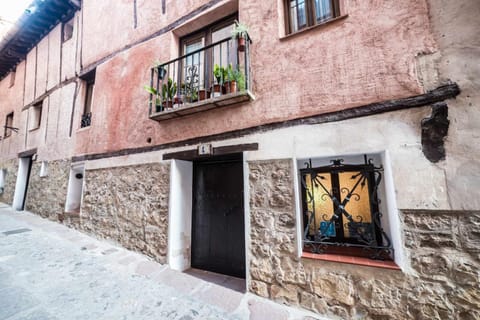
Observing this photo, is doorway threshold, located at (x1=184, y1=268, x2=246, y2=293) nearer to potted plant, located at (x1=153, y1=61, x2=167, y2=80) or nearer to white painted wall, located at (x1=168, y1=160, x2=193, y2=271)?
white painted wall, located at (x1=168, y1=160, x2=193, y2=271)

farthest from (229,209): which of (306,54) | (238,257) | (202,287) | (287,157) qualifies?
(306,54)

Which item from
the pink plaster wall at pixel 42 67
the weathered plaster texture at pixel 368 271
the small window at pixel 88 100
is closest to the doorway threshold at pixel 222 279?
the weathered plaster texture at pixel 368 271

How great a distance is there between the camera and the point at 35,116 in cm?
756

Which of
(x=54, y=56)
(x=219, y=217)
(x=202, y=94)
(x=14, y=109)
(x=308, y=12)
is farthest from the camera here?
(x=14, y=109)

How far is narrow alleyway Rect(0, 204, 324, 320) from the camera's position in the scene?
225 cm

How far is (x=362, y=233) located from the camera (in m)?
2.38

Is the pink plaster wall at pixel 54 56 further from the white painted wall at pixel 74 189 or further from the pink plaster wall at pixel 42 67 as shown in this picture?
the white painted wall at pixel 74 189

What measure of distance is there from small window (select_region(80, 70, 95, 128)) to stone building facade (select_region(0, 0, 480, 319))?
1.85ft

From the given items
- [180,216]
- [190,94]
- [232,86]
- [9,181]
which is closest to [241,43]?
[232,86]

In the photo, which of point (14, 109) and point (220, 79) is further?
point (14, 109)

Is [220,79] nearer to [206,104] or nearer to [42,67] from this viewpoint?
[206,104]

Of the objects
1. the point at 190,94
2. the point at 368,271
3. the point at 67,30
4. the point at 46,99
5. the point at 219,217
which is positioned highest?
the point at 67,30

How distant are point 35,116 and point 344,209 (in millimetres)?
10408

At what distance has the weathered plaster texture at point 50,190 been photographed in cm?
555
